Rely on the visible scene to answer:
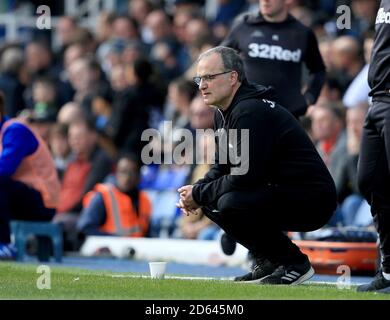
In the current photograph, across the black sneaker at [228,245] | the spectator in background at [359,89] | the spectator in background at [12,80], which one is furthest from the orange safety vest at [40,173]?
the spectator in background at [12,80]

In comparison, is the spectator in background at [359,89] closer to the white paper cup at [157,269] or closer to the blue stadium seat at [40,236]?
the blue stadium seat at [40,236]

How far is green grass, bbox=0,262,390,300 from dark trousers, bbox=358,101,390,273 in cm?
50

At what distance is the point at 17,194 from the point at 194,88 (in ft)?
14.2

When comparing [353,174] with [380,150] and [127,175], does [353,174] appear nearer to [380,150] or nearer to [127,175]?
[127,175]

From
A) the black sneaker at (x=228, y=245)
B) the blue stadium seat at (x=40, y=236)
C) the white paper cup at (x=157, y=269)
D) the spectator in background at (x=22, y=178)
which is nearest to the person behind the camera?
the white paper cup at (x=157, y=269)

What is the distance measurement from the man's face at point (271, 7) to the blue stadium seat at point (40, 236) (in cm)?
346

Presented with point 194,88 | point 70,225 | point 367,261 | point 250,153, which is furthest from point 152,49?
point 250,153

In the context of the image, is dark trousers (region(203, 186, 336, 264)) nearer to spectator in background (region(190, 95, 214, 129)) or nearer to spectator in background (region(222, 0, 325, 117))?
spectator in background (region(222, 0, 325, 117))

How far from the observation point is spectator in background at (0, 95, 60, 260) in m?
12.7

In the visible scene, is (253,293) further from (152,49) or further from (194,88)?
(152,49)

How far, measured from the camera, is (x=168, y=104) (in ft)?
57.1

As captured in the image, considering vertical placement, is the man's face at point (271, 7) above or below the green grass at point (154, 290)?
above

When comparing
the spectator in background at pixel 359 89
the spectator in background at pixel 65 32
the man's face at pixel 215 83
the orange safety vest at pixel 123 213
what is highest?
the spectator in background at pixel 65 32

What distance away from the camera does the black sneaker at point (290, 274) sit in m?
9.31
